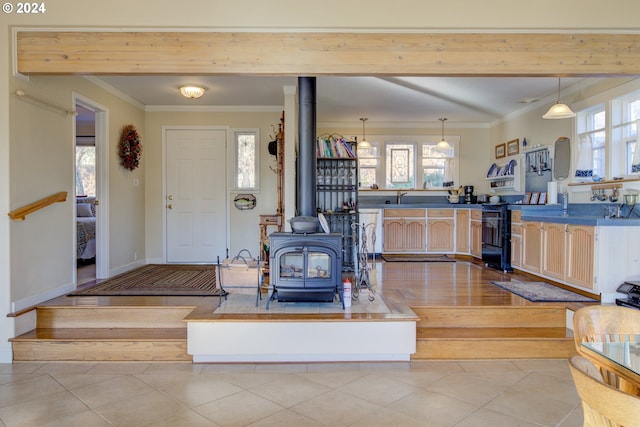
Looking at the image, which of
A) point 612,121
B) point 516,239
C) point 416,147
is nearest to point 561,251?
point 516,239

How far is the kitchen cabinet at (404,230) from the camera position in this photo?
7.33m

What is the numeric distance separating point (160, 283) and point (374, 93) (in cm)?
381

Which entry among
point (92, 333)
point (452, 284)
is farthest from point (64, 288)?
point (452, 284)

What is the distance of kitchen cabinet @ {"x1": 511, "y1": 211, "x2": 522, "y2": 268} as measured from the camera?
5453mm

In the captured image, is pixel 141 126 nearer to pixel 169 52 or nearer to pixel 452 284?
pixel 169 52

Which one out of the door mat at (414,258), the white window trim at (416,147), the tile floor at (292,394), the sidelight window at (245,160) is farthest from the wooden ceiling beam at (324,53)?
the white window trim at (416,147)

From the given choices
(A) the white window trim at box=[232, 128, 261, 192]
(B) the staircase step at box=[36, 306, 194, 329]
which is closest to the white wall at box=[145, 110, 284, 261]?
(A) the white window trim at box=[232, 128, 261, 192]

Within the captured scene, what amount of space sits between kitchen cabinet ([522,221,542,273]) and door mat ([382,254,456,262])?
159 centimetres

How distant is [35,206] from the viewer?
346 cm

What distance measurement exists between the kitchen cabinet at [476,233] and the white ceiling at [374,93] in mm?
1759

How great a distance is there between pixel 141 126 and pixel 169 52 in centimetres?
342

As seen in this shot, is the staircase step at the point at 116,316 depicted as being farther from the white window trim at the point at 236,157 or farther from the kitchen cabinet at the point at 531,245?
the kitchen cabinet at the point at 531,245

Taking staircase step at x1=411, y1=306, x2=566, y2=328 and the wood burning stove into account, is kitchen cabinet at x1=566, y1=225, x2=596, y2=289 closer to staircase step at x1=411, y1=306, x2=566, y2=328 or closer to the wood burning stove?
staircase step at x1=411, y1=306, x2=566, y2=328

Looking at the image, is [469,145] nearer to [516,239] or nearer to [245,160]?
[516,239]
